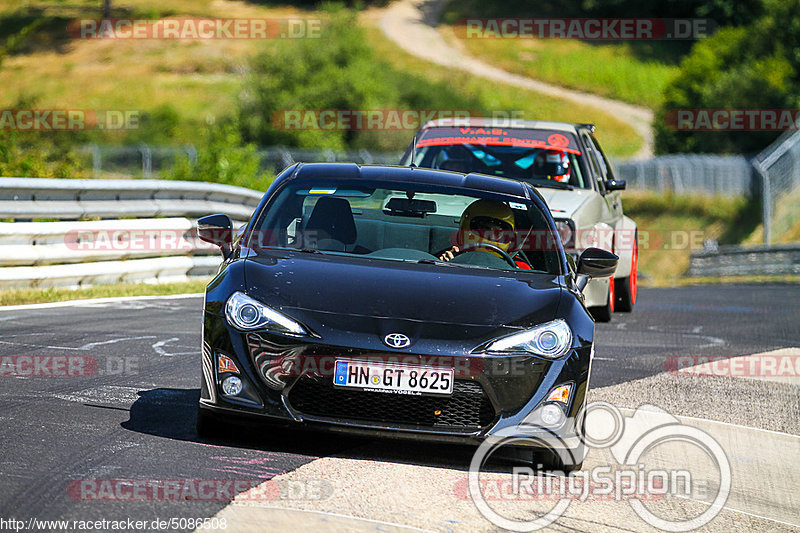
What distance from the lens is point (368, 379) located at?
18.0ft

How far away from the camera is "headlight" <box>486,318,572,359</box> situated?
5598mm

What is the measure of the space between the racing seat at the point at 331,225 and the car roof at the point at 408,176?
318 mm

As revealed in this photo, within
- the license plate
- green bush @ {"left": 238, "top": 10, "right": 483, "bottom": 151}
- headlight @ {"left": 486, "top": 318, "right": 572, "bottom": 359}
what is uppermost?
green bush @ {"left": 238, "top": 10, "right": 483, "bottom": 151}

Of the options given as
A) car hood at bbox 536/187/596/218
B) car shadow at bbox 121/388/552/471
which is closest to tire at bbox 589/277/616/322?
car hood at bbox 536/187/596/218

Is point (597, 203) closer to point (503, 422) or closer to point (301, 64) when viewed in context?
point (503, 422)

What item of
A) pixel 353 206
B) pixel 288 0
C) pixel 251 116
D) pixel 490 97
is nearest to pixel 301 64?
pixel 251 116

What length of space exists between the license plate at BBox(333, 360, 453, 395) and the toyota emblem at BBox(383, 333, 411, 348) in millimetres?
87

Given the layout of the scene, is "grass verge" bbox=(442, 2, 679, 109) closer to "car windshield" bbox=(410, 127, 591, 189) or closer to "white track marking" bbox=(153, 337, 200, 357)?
"car windshield" bbox=(410, 127, 591, 189)

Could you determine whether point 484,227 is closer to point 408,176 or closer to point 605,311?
point 408,176

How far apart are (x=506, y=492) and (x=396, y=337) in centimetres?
84

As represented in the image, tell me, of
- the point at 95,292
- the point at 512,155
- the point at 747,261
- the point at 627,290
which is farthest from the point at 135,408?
the point at 747,261

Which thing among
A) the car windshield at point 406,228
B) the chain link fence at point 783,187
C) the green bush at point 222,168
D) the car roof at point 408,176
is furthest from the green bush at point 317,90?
the car windshield at point 406,228

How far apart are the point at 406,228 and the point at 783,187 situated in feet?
88.1

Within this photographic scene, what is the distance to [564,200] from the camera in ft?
36.0
